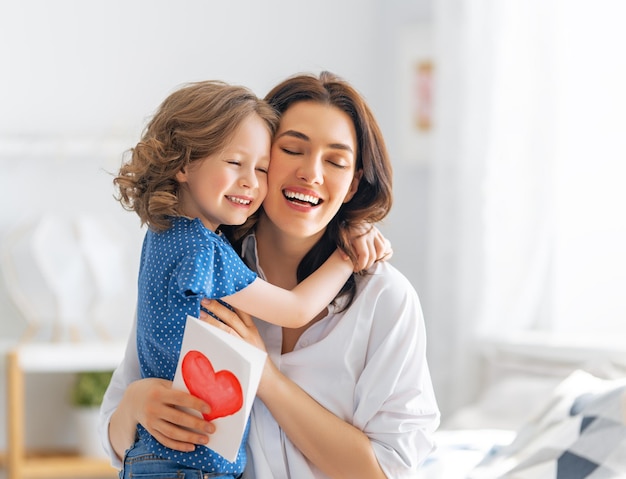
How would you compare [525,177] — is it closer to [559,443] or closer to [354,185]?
[559,443]

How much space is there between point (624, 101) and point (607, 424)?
1.55 m

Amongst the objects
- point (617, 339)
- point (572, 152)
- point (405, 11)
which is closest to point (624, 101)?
point (572, 152)

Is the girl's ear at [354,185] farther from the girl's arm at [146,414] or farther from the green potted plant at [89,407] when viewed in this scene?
the green potted plant at [89,407]

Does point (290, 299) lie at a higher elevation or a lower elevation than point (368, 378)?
higher

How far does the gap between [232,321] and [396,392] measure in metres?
0.26

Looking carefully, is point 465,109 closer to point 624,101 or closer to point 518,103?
point 518,103

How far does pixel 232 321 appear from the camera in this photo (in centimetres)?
128

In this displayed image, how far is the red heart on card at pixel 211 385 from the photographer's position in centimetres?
111

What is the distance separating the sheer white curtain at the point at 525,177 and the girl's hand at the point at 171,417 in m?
2.09

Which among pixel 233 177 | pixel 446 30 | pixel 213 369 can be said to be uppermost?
pixel 446 30

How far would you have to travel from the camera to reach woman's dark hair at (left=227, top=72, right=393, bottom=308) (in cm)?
135

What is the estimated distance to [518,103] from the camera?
10.3ft

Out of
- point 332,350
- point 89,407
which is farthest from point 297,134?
point 89,407

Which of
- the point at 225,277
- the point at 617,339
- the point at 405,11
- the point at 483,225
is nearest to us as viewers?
the point at 225,277
